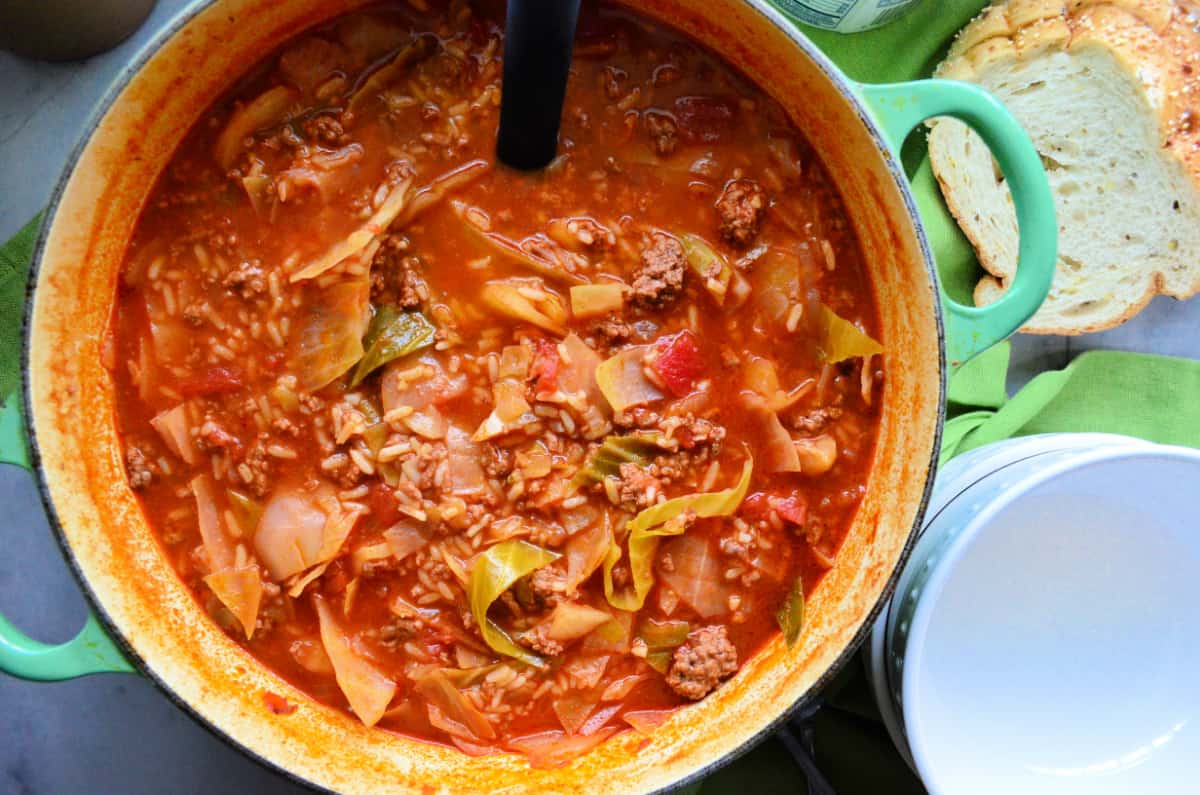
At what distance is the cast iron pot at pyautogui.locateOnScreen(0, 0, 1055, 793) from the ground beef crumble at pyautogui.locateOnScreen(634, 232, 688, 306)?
0.58m

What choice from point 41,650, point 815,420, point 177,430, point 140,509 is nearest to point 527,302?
point 815,420

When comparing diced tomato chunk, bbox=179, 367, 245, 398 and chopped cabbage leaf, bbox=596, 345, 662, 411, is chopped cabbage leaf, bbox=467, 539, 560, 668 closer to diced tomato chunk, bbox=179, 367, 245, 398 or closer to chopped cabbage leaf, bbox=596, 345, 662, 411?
chopped cabbage leaf, bbox=596, 345, 662, 411

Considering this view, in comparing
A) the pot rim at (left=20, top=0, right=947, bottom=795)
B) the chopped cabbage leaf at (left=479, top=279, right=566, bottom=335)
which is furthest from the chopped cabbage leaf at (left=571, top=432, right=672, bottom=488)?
the pot rim at (left=20, top=0, right=947, bottom=795)

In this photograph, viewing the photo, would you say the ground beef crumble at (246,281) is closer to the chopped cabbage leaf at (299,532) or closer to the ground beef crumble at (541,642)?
the chopped cabbage leaf at (299,532)

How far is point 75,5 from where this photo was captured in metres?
3.36

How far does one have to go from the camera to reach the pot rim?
9.37 feet

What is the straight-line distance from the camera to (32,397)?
293 cm

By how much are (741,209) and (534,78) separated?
2.60 ft

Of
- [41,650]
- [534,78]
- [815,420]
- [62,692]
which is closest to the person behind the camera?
[534,78]

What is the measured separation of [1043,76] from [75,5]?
10.9ft

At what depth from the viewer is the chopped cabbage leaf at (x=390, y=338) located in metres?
3.11

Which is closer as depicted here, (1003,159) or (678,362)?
(1003,159)

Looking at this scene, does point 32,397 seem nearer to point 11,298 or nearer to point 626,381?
point 11,298

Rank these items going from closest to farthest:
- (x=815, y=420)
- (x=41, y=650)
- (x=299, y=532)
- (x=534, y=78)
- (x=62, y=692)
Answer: (x=534, y=78) → (x=41, y=650) → (x=299, y=532) → (x=815, y=420) → (x=62, y=692)
